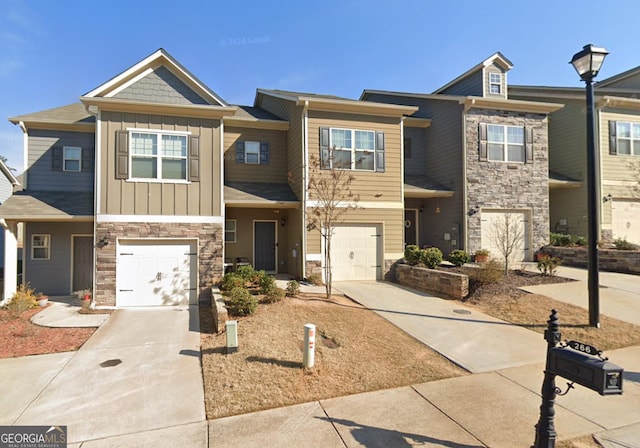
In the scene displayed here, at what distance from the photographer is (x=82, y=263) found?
12.7 meters

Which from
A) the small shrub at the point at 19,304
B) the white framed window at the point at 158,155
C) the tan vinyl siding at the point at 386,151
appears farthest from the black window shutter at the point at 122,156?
the tan vinyl siding at the point at 386,151

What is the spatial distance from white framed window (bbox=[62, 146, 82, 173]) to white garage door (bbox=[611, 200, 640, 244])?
→ 22246 mm

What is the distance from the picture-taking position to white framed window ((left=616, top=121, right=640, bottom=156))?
15.1 meters

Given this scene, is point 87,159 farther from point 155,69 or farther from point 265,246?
point 265,246

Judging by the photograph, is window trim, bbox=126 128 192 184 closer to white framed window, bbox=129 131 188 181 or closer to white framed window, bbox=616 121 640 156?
white framed window, bbox=129 131 188 181

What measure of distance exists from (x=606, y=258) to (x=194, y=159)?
14.6 m

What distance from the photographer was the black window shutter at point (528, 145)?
14.0 meters

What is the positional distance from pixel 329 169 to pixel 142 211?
20.0 ft

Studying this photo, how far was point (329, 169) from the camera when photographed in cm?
1168

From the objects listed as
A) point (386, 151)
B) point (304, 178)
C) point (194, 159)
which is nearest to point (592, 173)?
point (386, 151)

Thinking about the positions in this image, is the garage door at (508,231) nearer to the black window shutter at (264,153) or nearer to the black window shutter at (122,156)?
the black window shutter at (264,153)

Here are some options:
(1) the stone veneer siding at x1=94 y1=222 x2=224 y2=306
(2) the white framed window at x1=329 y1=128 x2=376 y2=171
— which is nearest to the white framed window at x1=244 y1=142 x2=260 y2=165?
(2) the white framed window at x1=329 y1=128 x2=376 y2=171

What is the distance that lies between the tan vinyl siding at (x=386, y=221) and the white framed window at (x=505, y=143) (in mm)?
4968

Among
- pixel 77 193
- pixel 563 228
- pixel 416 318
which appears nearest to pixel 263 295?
pixel 416 318
